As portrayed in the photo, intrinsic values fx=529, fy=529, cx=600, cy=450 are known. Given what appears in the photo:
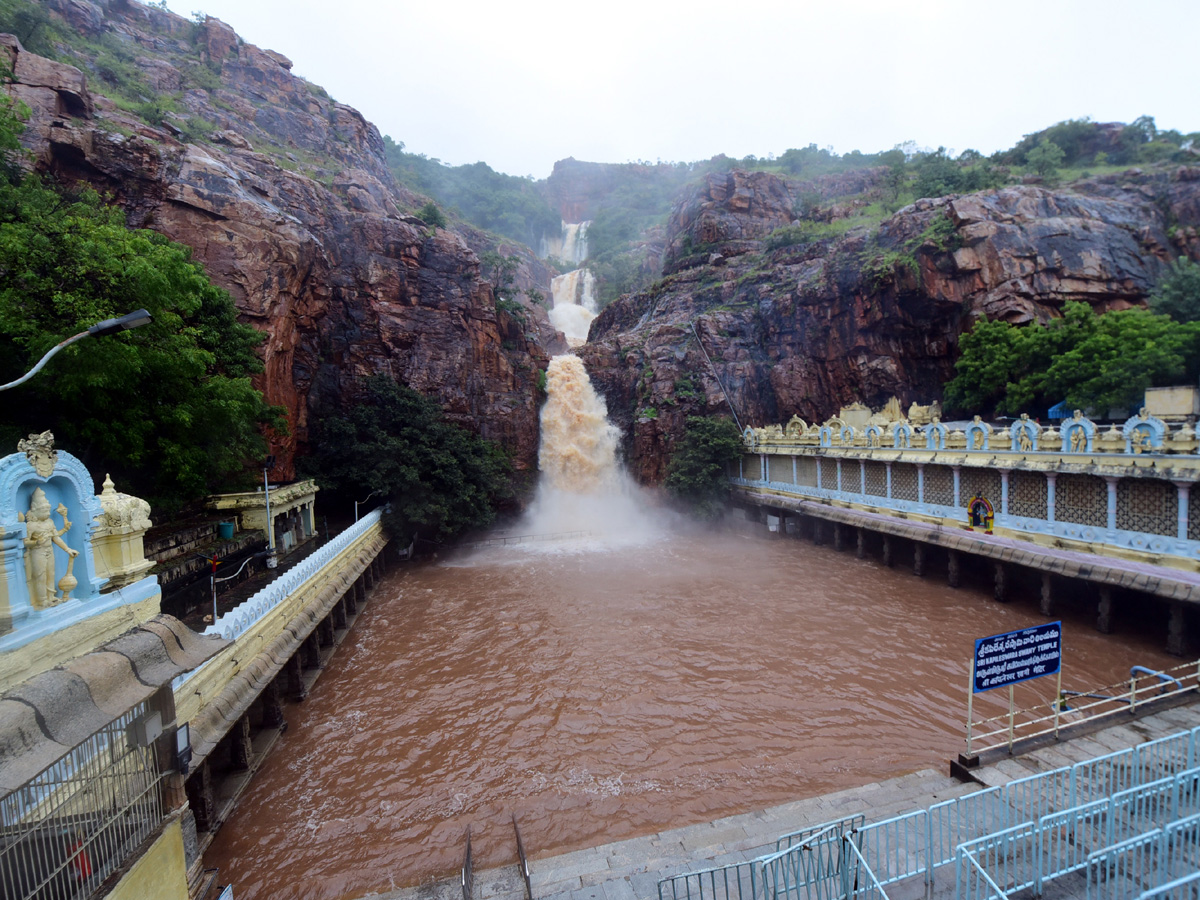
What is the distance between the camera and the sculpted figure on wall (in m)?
5.80

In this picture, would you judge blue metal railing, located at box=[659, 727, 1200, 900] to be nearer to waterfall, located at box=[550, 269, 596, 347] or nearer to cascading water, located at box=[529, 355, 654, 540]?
cascading water, located at box=[529, 355, 654, 540]

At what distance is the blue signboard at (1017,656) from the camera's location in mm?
6996

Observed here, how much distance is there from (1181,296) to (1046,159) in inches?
744

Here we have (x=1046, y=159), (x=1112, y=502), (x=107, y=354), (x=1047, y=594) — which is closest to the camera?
(x=107, y=354)

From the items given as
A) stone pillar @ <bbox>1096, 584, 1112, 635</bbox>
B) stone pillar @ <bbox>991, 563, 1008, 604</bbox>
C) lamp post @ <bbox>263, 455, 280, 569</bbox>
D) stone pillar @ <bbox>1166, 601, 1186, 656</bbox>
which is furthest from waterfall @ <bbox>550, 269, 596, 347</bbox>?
stone pillar @ <bbox>1166, 601, 1186, 656</bbox>

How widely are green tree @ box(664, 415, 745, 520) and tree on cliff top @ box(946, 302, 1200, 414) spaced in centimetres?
1256

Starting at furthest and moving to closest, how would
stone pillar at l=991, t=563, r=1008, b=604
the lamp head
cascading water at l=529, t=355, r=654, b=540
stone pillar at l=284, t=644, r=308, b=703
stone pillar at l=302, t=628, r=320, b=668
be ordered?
1. cascading water at l=529, t=355, r=654, b=540
2. stone pillar at l=991, t=563, r=1008, b=604
3. stone pillar at l=302, t=628, r=320, b=668
4. stone pillar at l=284, t=644, r=308, b=703
5. the lamp head

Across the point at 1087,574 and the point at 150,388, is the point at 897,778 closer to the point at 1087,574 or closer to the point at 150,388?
the point at 1087,574

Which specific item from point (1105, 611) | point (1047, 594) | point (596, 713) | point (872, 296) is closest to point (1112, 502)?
point (1105, 611)

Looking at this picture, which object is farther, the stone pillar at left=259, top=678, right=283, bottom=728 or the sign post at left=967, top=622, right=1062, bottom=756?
the stone pillar at left=259, top=678, right=283, bottom=728

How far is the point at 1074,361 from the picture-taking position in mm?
23328

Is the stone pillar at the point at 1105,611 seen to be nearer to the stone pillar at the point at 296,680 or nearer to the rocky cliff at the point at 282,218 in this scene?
the stone pillar at the point at 296,680

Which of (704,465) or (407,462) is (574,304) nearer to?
(704,465)

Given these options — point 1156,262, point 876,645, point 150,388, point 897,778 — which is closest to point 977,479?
point 876,645
